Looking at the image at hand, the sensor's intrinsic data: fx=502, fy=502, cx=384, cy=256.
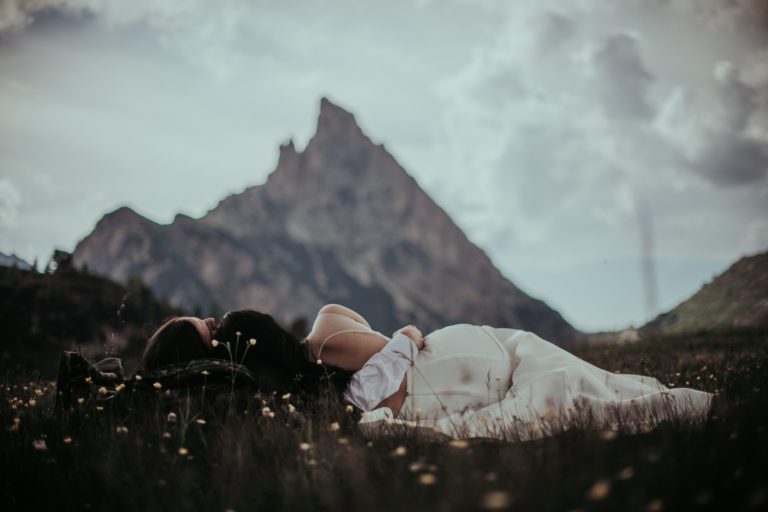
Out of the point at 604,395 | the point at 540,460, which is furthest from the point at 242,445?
the point at 604,395

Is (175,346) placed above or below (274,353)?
above

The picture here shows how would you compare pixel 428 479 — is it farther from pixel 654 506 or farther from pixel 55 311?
pixel 55 311

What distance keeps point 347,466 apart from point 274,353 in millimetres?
2778

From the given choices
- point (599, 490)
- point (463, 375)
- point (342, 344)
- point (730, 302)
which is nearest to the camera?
point (599, 490)

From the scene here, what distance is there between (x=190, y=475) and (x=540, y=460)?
70.0 inches

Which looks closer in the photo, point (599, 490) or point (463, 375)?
point (599, 490)

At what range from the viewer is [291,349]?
5312mm

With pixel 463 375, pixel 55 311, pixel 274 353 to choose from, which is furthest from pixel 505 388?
pixel 55 311

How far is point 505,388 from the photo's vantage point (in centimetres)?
515

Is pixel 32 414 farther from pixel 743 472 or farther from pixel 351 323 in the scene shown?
pixel 743 472

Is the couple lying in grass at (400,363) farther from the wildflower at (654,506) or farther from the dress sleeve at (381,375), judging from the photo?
the wildflower at (654,506)

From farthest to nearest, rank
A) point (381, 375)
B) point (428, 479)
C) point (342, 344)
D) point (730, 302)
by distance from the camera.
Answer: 1. point (730, 302)
2. point (342, 344)
3. point (381, 375)
4. point (428, 479)

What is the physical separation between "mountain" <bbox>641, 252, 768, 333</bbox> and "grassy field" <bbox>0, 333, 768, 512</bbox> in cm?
1305

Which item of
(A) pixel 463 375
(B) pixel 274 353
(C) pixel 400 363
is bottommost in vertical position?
(A) pixel 463 375
